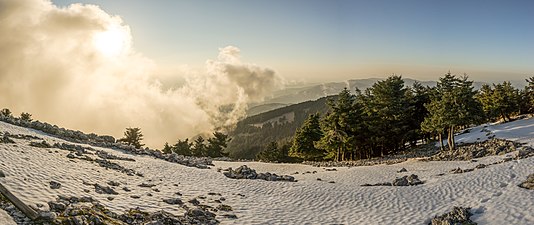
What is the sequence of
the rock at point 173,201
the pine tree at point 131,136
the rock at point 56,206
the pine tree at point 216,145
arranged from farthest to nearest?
the pine tree at point 216,145, the pine tree at point 131,136, the rock at point 173,201, the rock at point 56,206

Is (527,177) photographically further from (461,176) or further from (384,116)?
(384,116)

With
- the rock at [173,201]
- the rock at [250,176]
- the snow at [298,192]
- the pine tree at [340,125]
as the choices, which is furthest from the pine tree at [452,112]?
the rock at [173,201]

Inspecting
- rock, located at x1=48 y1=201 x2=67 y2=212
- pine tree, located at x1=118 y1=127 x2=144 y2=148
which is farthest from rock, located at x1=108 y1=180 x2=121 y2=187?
pine tree, located at x1=118 y1=127 x2=144 y2=148

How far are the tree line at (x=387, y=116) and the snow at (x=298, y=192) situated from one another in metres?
22.3

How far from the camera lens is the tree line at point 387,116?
A: 4869 centimetres

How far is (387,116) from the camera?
179 feet

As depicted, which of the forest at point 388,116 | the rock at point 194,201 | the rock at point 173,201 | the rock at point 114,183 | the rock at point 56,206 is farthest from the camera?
the forest at point 388,116

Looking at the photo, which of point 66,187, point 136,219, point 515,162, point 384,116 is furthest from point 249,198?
point 384,116

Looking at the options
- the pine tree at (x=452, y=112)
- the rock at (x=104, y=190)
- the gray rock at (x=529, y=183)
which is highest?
the pine tree at (x=452, y=112)

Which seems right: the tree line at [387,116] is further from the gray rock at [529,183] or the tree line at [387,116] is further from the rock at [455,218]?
the rock at [455,218]

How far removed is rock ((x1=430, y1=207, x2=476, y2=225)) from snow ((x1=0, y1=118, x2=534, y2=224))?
1.45 ft

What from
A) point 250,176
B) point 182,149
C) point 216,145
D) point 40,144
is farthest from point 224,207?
point 182,149

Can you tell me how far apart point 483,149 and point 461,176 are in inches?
578

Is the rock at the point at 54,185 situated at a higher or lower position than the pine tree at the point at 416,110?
lower
